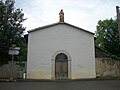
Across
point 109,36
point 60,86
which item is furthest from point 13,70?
point 109,36

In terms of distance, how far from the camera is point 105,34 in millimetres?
48625

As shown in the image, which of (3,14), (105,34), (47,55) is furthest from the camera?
(105,34)

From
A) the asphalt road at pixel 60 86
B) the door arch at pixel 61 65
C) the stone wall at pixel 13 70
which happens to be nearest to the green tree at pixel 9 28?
the stone wall at pixel 13 70

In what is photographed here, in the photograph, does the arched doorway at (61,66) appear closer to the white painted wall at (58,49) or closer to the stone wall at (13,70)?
the white painted wall at (58,49)

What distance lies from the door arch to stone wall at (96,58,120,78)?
13.0 ft

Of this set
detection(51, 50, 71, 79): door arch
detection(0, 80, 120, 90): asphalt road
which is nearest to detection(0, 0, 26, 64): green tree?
detection(51, 50, 71, 79): door arch

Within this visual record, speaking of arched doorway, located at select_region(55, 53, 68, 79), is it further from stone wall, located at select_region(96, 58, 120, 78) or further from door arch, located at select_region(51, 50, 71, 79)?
stone wall, located at select_region(96, 58, 120, 78)

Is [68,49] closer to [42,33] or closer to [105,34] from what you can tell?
[42,33]

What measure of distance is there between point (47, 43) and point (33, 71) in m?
3.99

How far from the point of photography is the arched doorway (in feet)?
97.3

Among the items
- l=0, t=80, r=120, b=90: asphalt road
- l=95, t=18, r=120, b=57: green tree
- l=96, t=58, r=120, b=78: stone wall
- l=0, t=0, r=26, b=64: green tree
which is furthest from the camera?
l=95, t=18, r=120, b=57: green tree

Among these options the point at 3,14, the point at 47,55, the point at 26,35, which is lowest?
the point at 47,55

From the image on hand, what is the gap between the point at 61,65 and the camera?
1180 inches

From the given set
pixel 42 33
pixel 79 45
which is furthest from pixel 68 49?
pixel 42 33
